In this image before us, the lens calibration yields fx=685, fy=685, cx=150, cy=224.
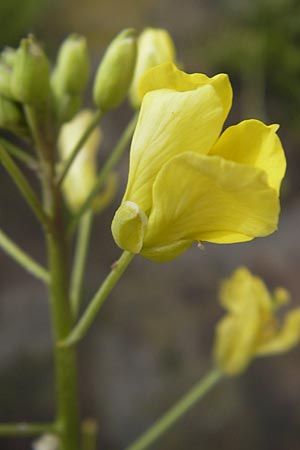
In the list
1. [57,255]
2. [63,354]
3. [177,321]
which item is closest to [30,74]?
[57,255]

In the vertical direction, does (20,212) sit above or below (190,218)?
below

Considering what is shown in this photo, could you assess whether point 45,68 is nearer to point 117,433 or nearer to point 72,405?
point 72,405

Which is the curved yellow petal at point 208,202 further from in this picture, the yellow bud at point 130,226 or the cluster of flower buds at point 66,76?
the cluster of flower buds at point 66,76

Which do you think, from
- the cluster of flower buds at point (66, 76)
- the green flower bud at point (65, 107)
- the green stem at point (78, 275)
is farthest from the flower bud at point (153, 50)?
the green stem at point (78, 275)

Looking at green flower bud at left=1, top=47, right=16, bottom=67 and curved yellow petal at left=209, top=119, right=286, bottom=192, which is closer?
curved yellow petal at left=209, top=119, right=286, bottom=192

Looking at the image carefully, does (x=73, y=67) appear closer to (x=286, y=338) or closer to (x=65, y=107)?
(x=65, y=107)

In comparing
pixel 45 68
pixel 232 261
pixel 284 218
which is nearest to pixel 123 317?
pixel 232 261

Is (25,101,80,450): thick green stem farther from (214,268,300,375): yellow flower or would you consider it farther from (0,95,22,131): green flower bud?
(214,268,300,375): yellow flower

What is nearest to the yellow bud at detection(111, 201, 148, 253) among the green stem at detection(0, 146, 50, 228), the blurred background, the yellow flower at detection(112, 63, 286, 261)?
the yellow flower at detection(112, 63, 286, 261)
